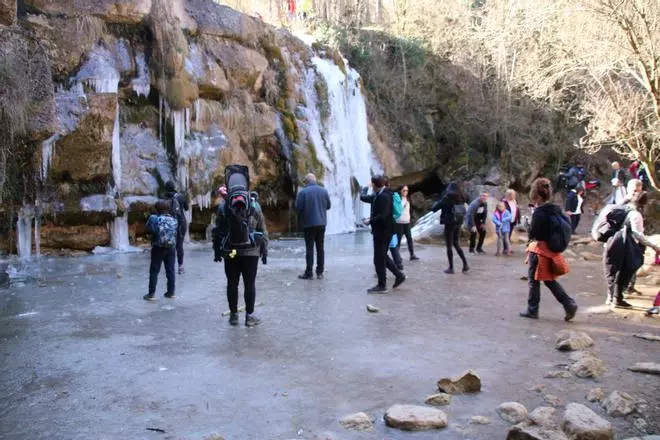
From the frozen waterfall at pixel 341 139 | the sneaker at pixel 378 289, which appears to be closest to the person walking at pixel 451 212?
the sneaker at pixel 378 289

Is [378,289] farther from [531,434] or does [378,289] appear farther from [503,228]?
[503,228]

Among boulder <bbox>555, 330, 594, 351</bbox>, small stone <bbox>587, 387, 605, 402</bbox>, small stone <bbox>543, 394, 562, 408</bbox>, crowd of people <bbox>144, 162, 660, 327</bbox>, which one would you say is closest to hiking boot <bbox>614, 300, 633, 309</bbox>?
crowd of people <bbox>144, 162, 660, 327</bbox>

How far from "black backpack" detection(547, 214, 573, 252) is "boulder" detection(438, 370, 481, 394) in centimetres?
273

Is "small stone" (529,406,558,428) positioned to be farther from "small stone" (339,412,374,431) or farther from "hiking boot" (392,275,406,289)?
"hiking boot" (392,275,406,289)

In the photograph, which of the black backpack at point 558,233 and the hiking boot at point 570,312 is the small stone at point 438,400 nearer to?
the black backpack at point 558,233

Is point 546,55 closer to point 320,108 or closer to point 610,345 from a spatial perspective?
point 320,108

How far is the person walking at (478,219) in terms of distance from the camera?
13.7m

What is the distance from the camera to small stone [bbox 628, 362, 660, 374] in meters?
4.71

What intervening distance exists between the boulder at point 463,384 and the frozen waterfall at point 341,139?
56.1ft

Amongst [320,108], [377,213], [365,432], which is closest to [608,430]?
[365,432]

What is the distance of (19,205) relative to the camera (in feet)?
46.1

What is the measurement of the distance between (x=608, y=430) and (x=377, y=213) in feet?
16.7

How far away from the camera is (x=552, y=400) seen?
4.09 m

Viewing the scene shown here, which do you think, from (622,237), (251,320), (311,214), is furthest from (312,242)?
(622,237)
